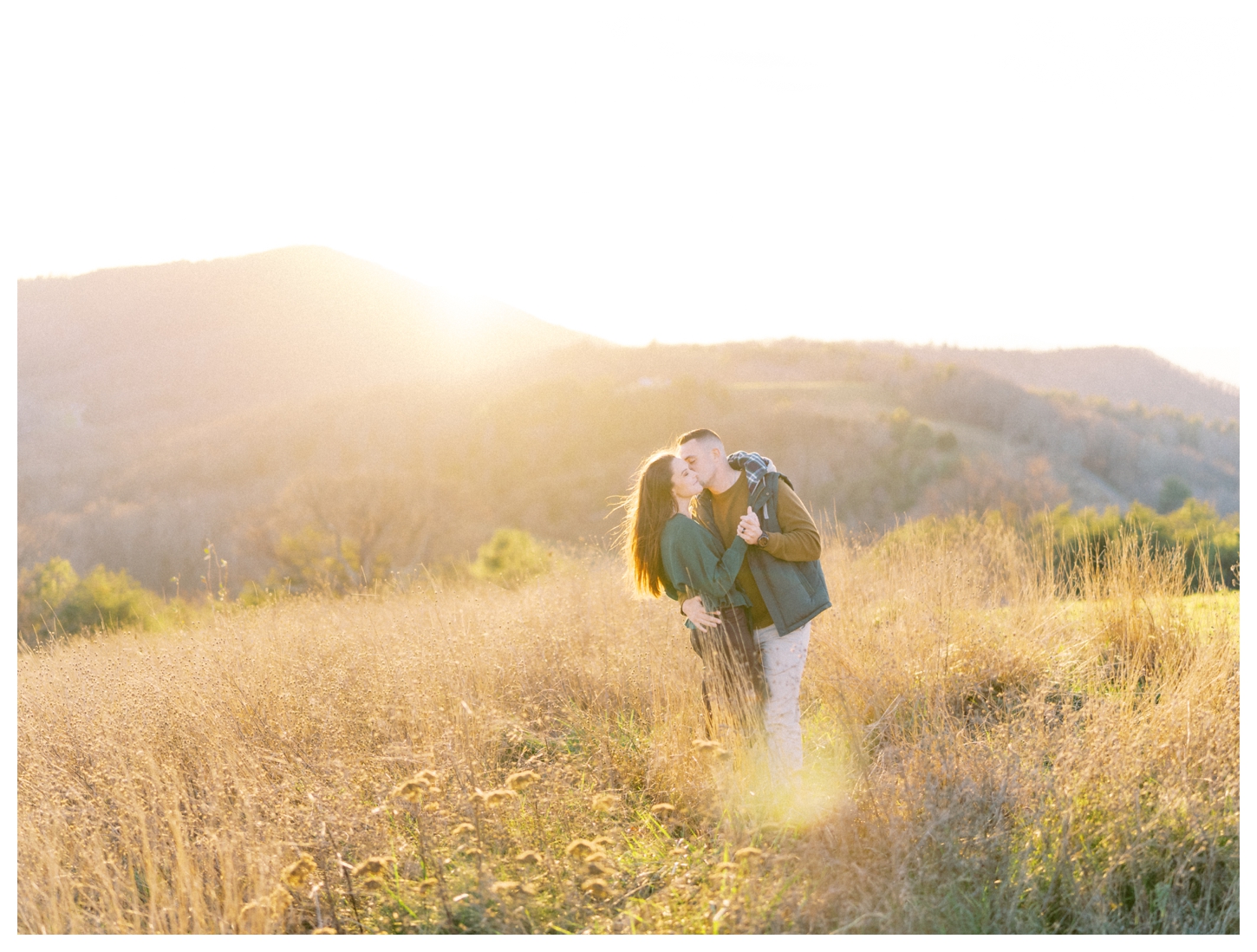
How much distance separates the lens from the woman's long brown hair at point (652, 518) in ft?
10.3

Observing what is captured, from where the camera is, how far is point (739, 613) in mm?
3154

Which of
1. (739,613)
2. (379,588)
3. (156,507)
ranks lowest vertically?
(156,507)

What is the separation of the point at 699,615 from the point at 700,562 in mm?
238

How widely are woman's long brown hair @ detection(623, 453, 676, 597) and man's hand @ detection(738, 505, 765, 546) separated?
0.33 metres

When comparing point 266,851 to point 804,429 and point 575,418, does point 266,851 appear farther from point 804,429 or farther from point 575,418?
point 575,418

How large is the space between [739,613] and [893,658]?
1549 mm

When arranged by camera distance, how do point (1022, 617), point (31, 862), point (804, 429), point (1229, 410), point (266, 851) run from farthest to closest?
1. point (1229, 410)
2. point (804, 429)
3. point (1022, 617)
4. point (31, 862)
5. point (266, 851)

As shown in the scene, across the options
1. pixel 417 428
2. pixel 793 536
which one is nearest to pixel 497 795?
pixel 793 536

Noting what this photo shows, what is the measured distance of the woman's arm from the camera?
9.95ft

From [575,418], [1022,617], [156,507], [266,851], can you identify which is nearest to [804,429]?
[575,418]

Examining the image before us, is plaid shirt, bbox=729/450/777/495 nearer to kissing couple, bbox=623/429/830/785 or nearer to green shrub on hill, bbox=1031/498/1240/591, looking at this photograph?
kissing couple, bbox=623/429/830/785

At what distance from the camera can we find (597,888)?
247 centimetres

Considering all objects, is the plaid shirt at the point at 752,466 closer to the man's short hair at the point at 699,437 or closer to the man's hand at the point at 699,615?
the man's short hair at the point at 699,437

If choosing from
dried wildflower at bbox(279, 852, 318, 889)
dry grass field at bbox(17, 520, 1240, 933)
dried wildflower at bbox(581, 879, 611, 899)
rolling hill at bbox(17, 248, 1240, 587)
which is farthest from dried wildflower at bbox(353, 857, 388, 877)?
rolling hill at bbox(17, 248, 1240, 587)
